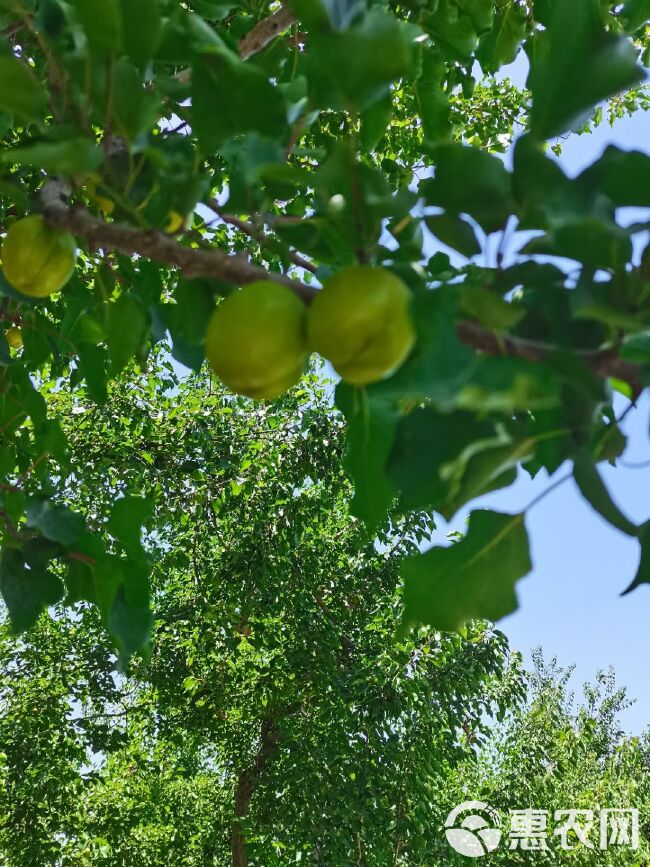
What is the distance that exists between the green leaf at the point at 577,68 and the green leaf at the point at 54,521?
78cm

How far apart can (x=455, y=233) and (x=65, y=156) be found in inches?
14.0

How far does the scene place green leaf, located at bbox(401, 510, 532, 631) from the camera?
0.81 m

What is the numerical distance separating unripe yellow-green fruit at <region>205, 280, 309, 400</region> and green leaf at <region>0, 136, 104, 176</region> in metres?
0.16

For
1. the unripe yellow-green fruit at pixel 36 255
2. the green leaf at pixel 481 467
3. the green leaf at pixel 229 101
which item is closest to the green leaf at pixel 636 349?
the green leaf at pixel 481 467

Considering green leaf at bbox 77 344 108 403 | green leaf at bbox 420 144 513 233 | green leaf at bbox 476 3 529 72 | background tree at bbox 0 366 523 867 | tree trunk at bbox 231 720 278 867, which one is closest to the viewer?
green leaf at bbox 420 144 513 233

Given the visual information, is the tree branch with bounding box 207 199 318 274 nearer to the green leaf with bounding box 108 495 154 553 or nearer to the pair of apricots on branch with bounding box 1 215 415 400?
the pair of apricots on branch with bounding box 1 215 415 400

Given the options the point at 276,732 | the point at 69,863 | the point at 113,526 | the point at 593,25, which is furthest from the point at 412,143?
the point at 69,863

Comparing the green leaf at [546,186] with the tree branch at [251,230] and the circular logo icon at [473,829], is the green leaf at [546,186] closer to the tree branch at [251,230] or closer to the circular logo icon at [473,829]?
the tree branch at [251,230]

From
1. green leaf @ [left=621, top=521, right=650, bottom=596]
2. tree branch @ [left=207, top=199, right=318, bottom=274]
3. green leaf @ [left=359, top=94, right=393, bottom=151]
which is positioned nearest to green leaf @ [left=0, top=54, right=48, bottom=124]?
tree branch @ [left=207, top=199, right=318, bottom=274]

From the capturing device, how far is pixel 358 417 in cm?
92

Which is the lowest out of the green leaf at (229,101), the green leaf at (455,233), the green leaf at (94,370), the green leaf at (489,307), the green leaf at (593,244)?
the green leaf at (489,307)

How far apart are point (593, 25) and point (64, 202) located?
0.56 m

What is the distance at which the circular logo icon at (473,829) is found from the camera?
22.7ft

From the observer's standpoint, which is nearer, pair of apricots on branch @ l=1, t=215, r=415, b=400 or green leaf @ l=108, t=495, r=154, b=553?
pair of apricots on branch @ l=1, t=215, r=415, b=400
